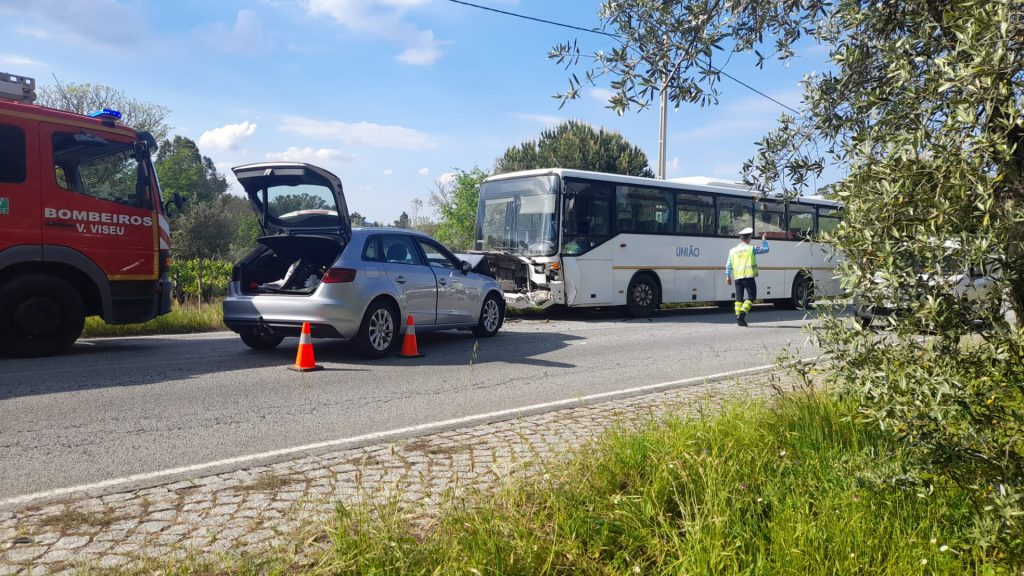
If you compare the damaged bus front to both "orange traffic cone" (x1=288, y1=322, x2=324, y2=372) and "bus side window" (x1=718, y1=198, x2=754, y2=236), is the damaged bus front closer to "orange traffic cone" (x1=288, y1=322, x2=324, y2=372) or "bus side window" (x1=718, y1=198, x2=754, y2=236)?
"bus side window" (x1=718, y1=198, x2=754, y2=236)

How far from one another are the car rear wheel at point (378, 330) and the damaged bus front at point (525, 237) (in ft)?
20.2

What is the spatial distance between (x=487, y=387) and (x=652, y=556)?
470cm

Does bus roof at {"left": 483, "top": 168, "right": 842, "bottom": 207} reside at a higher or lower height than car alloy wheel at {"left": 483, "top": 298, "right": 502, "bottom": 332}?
higher

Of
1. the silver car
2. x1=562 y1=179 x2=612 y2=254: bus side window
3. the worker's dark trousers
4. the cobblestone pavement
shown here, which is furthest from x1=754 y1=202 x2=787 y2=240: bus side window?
the cobblestone pavement

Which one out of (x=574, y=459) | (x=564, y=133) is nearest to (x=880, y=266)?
(x=574, y=459)

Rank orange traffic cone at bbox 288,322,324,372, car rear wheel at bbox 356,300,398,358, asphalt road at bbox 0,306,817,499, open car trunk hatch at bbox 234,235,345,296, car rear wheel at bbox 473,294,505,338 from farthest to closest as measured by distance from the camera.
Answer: car rear wheel at bbox 473,294,505,338 < open car trunk hatch at bbox 234,235,345,296 < car rear wheel at bbox 356,300,398,358 < orange traffic cone at bbox 288,322,324,372 < asphalt road at bbox 0,306,817,499

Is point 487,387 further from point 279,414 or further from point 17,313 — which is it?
point 17,313

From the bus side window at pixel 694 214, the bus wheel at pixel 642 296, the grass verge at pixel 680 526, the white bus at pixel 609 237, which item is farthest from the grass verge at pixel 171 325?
the bus side window at pixel 694 214

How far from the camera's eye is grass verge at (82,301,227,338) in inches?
479

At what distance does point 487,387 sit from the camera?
7.98m

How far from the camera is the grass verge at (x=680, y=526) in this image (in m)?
3.15

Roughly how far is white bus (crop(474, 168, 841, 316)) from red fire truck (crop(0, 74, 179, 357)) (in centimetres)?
807

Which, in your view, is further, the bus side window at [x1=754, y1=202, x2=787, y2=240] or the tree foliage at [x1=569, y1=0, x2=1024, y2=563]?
the bus side window at [x1=754, y1=202, x2=787, y2=240]

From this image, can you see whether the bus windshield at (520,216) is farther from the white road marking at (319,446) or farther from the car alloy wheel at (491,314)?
the white road marking at (319,446)
